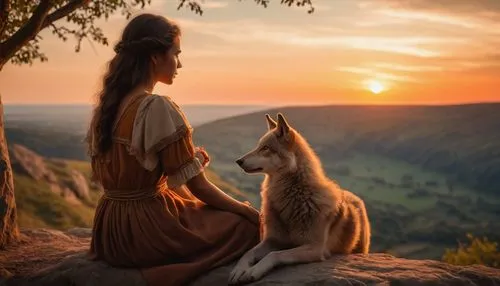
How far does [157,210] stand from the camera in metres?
6.30

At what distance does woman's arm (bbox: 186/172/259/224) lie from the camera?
242 inches

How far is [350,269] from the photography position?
6.18 metres

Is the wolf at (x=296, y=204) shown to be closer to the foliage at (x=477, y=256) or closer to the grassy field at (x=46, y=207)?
the grassy field at (x=46, y=207)

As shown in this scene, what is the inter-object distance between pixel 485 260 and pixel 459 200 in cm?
7422

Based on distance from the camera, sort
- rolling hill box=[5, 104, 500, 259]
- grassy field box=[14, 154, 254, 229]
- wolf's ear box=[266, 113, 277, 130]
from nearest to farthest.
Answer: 1. wolf's ear box=[266, 113, 277, 130]
2. grassy field box=[14, 154, 254, 229]
3. rolling hill box=[5, 104, 500, 259]

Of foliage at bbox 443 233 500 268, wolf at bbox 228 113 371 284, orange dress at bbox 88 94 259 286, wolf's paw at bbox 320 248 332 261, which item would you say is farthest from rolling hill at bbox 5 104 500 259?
wolf's paw at bbox 320 248 332 261

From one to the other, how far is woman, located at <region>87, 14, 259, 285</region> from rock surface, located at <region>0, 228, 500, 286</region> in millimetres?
198

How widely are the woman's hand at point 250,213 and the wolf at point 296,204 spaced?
149 mm

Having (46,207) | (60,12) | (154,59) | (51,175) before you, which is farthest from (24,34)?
(51,175)

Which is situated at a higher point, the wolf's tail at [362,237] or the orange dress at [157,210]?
the orange dress at [157,210]

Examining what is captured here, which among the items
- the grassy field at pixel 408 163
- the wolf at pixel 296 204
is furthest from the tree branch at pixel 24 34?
the grassy field at pixel 408 163

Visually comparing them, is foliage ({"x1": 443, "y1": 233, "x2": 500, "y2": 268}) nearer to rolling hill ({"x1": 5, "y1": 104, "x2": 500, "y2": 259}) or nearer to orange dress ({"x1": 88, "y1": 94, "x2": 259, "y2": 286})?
rolling hill ({"x1": 5, "y1": 104, "x2": 500, "y2": 259})

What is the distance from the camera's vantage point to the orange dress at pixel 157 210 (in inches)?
232

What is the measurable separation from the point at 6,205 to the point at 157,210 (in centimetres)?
477
